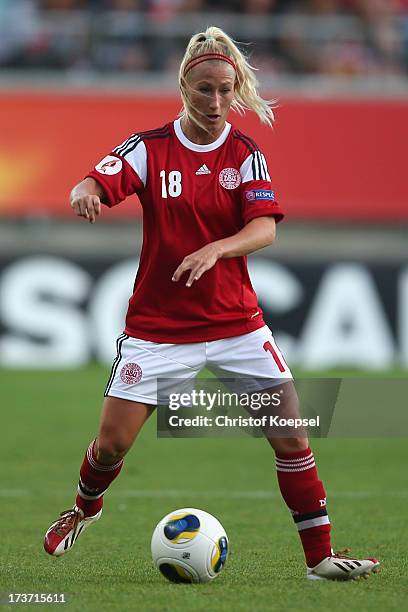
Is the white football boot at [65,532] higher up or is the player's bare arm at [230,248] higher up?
the player's bare arm at [230,248]

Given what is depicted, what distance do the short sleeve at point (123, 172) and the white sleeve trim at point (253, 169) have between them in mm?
422

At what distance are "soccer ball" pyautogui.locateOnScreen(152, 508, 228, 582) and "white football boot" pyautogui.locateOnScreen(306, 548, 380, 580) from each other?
400 mm

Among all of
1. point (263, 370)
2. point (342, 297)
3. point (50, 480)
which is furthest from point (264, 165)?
point (342, 297)

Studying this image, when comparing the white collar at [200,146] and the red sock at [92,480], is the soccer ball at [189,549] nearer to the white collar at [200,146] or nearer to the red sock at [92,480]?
the red sock at [92,480]

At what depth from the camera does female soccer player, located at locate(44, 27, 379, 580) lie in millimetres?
5105

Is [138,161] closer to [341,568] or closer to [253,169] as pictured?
[253,169]

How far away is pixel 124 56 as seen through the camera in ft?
53.6

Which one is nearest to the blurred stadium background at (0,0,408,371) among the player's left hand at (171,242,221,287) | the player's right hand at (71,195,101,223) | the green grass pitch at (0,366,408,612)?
the green grass pitch at (0,366,408,612)

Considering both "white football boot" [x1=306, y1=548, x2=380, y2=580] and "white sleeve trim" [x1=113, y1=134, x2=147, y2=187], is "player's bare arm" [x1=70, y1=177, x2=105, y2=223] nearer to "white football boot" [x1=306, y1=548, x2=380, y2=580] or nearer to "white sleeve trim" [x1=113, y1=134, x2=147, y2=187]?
"white sleeve trim" [x1=113, y1=134, x2=147, y2=187]

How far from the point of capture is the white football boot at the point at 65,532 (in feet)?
17.5

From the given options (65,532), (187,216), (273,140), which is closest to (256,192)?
(187,216)

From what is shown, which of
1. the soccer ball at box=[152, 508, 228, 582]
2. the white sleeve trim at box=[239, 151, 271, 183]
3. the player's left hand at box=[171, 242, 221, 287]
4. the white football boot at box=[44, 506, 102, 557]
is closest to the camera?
the player's left hand at box=[171, 242, 221, 287]

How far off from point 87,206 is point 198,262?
0.51m

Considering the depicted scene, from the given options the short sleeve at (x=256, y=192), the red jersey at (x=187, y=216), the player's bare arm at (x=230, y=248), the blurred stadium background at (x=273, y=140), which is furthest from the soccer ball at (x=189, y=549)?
the blurred stadium background at (x=273, y=140)
